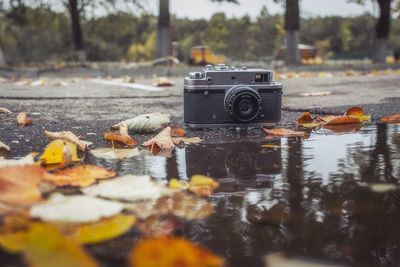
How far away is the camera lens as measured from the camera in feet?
8.20

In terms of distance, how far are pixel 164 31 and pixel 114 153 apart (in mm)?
10821

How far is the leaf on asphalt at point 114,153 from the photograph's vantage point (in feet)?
6.74

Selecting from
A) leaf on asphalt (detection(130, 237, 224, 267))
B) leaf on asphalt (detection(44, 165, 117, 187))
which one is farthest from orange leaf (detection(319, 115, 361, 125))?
leaf on asphalt (detection(130, 237, 224, 267))

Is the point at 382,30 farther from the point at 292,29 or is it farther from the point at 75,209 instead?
the point at 75,209

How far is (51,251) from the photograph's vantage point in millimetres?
766

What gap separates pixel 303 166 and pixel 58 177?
2.88 ft

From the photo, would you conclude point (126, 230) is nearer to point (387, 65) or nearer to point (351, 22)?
point (387, 65)

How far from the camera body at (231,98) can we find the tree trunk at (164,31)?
10189mm

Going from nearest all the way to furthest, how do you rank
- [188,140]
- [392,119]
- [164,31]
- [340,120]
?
[188,140], [340,120], [392,119], [164,31]

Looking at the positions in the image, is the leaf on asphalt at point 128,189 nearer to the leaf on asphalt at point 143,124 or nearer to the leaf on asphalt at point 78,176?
the leaf on asphalt at point 78,176

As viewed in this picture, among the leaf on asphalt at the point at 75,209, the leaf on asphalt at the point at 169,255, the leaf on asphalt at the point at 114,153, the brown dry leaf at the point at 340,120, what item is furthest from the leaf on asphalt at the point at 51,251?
the brown dry leaf at the point at 340,120

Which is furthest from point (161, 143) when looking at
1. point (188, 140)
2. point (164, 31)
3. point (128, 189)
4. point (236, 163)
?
point (164, 31)

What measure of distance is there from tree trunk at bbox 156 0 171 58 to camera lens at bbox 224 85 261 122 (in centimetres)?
1028

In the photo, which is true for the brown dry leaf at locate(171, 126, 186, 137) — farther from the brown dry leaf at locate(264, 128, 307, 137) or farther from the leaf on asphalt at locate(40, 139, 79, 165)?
the leaf on asphalt at locate(40, 139, 79, 165)
